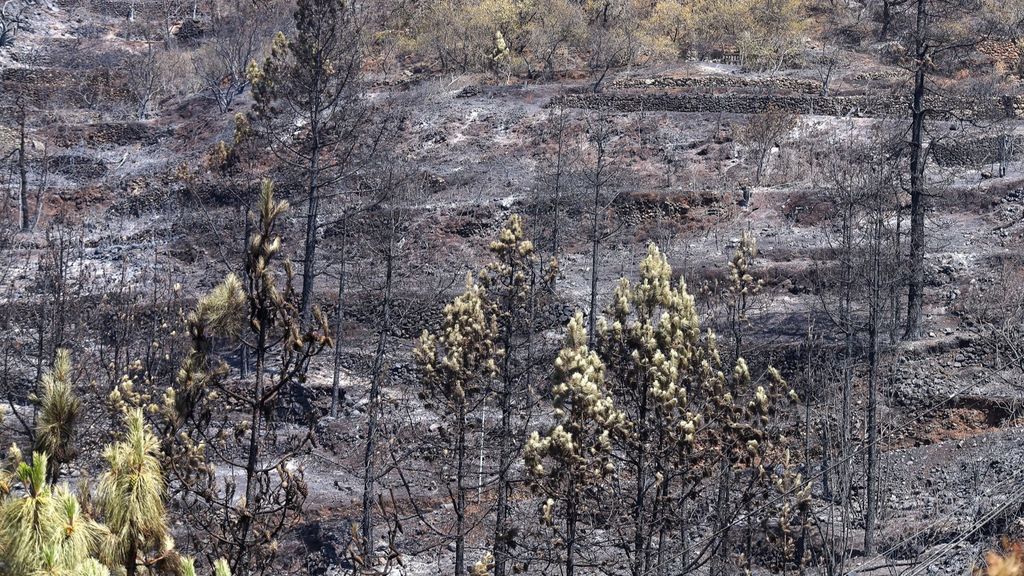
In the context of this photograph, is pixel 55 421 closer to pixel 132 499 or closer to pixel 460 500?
pixel 132 499

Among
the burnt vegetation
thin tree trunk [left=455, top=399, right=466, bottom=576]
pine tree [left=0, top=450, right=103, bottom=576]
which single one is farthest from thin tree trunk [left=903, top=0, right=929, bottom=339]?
pine tree [left=0, top=450, right=103, bottom=576]

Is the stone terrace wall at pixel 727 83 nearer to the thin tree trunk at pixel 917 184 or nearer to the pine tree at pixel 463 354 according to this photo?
the thin tree trunk at pixel 917 184

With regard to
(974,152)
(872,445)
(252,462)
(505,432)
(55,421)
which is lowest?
(872,445)

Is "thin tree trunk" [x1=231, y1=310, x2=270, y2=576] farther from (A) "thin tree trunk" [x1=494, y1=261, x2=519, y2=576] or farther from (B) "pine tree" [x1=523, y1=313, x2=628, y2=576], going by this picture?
(A) "thin tree trunk" [x1=494, y1=261, x2=519, y2=576]

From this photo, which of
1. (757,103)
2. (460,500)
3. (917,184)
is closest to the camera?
(460,500)

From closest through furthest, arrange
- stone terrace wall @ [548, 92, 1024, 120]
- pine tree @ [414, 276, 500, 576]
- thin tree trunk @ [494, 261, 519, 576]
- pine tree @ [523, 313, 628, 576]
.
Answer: pine tree @ [523, 313, 628, 576]
thin tree trunk @ [494, 261, 519, 576]
pine tree @ [414, 276, 500, 576]
stone terrace wall @ [548, 92, 1024, 120]

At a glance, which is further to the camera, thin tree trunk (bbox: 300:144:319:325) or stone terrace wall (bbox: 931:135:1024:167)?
stone terrace wall (bbox: 931:135:1024:167)

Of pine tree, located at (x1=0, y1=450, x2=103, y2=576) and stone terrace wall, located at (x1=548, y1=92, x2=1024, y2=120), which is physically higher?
pine tree, located at (x1=0, y1=450, x2=103, y2=576)

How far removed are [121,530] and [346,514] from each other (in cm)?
1591

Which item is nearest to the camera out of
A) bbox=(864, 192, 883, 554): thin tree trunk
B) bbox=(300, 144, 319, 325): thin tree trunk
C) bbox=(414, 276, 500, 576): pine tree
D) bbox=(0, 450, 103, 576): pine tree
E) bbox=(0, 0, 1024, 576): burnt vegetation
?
bbox=(0, 450, 103, 576): pine tree

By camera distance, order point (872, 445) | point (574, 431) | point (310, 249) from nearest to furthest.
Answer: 1. point (574, 431)
2. point (872, 445)
3. point (310, 249)

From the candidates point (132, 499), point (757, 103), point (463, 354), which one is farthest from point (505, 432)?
point (757, 103)

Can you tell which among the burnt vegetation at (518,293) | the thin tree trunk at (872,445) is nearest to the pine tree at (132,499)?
the burnt vegetation at (518,293)

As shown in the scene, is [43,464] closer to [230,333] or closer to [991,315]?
[230,333]
